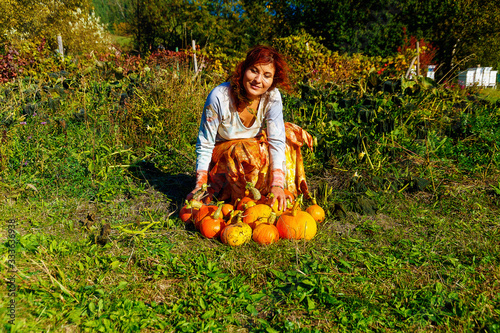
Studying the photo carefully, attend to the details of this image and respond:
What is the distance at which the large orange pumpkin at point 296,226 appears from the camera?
218 centimetres

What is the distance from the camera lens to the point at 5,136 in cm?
317

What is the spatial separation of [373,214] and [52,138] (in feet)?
10.0

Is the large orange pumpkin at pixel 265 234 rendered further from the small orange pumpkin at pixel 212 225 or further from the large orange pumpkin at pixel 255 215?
the small orange pumpkin at pixel 212 225

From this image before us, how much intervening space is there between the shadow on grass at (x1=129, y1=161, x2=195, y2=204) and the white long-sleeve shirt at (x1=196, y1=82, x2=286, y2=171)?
65cm

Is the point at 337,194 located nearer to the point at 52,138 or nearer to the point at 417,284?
the point at 417,284

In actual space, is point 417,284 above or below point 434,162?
below

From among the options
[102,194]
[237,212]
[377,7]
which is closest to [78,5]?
[377,7]

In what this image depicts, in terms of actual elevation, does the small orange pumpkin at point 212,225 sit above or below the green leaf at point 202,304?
above

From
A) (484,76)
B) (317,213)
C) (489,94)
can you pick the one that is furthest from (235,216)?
(484,76)

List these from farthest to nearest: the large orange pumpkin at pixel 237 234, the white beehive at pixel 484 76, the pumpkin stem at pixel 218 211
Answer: the white beehive at pixel 484 76 → the pumpkin stem at pixel 218 211 → the large orange pumpkin at pixel 237 234

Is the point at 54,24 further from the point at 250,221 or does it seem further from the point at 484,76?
the point at 484,76

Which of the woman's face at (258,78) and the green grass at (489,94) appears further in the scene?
the green grass at (489,94)

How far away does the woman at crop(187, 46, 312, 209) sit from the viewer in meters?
2.33

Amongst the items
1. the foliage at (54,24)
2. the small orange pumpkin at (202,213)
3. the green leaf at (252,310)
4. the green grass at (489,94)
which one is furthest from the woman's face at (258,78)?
the foliage at (54,24)
